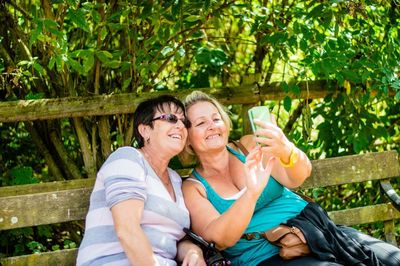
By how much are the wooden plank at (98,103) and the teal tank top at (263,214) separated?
0.87 m

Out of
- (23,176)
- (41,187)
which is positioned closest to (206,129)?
(41,187)

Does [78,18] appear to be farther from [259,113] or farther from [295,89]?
[295,89]

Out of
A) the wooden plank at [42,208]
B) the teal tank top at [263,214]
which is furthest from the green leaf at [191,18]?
the wooden plank at [42,208]

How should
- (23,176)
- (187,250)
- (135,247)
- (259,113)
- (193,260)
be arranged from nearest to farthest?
(135,247) → (259,113) → (193,260) → (187,250) → (23,176)

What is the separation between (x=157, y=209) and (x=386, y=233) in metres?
1.75

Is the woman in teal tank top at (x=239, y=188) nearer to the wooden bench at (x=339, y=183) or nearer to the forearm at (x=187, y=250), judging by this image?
the forearm at (x=187, y=250)

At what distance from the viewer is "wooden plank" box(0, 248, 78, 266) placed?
318 cm

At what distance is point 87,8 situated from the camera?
3.52 metres

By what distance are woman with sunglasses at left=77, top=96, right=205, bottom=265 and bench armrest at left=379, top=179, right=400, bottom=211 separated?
1.40 meters

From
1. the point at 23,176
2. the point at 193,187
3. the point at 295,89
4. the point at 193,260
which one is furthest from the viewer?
the point at 23,176

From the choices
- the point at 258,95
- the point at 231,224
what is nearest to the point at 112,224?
the point at 231,224

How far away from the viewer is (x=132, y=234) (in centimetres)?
272

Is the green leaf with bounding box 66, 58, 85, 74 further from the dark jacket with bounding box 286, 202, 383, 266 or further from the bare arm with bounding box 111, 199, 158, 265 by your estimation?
the dark jacket with bounding box 286, 202, 383, 266

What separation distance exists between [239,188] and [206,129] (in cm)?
39
